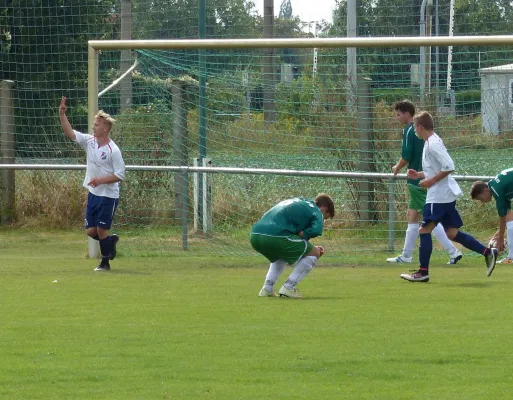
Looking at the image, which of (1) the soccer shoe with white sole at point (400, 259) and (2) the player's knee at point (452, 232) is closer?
(2) the player's knee at point (452, 232)

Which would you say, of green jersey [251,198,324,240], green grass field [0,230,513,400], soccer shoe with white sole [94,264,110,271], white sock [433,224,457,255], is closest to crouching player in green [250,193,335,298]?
green jersey [251,198,324,240]

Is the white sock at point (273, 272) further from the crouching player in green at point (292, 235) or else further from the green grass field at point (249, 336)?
the green grass field at point (249, 336)

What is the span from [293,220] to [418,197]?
3403 mm

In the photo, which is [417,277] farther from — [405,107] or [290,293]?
[405,107]

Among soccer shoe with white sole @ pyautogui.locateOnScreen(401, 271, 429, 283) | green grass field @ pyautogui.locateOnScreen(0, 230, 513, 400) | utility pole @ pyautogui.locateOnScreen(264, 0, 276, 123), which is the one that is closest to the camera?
green grass field @ pyautogui.locateOnScreen(0, 230, 513, 400)

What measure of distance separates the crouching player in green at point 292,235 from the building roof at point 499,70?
4887mm

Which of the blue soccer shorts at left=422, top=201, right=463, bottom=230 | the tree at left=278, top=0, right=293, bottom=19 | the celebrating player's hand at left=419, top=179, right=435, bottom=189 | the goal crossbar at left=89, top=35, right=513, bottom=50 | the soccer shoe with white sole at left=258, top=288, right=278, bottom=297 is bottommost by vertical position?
the soccer shoe with white sole at left=258, top=288, right=278, bottom=297

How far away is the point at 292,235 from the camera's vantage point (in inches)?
427

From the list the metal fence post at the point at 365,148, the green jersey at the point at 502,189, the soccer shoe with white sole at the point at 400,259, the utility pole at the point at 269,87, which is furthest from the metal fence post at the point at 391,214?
the green jersey at the point at 502,189

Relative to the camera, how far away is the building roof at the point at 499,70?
14.9m

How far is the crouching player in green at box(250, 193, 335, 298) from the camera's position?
10797mm

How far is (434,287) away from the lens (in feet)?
38.7

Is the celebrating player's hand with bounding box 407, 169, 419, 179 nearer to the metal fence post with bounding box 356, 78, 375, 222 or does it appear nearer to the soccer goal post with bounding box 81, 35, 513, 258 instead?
the soccer goal post with bounding box 81, 35, 513, 258

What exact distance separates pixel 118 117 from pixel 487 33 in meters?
5.57
